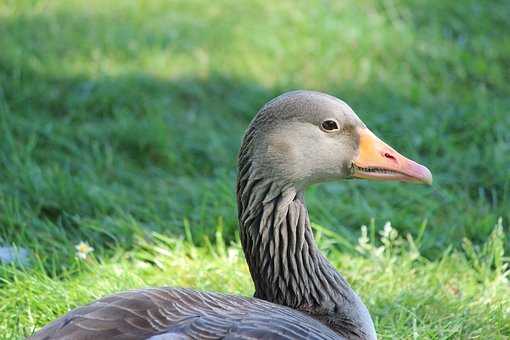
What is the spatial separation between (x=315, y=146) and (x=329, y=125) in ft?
0.30

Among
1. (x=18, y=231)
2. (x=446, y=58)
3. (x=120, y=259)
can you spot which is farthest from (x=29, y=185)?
(x=446, y=58)

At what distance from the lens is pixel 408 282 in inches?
173

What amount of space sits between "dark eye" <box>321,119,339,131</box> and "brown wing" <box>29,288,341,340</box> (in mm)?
702

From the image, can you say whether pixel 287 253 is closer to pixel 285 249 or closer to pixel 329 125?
pixel 285 249

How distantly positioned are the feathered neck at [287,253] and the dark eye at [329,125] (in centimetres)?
25

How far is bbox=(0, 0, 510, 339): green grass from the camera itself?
4355mm

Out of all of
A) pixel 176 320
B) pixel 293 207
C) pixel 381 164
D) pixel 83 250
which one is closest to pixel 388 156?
pixel 381 164

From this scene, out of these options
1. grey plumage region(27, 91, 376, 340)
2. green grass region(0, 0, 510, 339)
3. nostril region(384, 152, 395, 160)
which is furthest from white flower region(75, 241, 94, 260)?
nostril region(384, 152, 395, 160)

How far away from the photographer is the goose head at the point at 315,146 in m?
3.37

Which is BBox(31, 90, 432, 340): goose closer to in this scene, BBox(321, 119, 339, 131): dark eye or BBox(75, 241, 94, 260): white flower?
BBox(321, 119, 339, 131): dark eye

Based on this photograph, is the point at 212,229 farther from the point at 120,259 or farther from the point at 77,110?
the point at 77,110

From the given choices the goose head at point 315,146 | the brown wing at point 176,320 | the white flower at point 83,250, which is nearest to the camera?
the brown wing at point 176,320

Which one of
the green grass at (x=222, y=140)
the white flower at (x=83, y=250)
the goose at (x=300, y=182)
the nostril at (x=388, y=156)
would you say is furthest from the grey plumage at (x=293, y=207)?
the white flower at (x=83, y=250)

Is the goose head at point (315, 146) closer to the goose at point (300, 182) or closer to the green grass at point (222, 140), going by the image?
the goose at point (300, 182)
